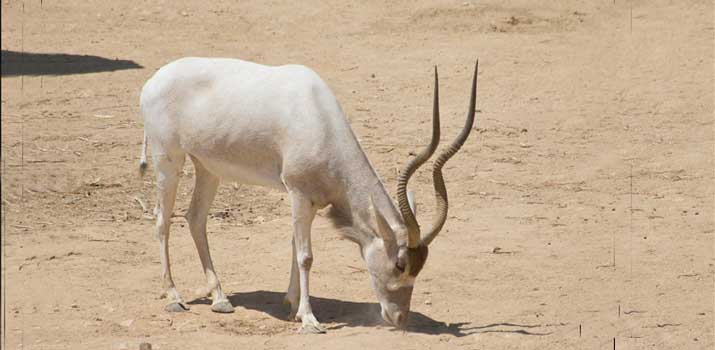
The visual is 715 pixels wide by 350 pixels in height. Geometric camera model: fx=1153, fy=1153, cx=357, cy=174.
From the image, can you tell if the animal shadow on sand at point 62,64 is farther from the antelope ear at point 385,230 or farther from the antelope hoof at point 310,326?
the antelope ear at point 385,230

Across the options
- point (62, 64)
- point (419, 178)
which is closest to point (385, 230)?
point (419, 178)

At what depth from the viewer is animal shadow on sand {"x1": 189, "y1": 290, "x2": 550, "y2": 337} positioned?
7.43 metres

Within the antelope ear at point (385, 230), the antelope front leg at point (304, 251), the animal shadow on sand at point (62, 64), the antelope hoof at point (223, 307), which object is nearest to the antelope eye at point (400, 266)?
the antelope ear at point (385, 230)

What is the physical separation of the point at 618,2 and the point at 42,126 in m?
10.1

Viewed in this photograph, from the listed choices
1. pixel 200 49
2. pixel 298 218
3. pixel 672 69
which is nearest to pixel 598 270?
pixel 298 218

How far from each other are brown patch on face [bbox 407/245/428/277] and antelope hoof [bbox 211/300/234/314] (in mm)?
1434

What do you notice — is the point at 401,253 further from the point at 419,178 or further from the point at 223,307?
the point at 419,178

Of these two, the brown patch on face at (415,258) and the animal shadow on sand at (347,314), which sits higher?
the brown patch on face at (415,258)

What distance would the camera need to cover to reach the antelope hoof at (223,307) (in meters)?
7.81

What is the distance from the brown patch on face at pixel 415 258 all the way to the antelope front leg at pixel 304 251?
27.2 inches

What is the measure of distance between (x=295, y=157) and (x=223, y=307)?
1307mm

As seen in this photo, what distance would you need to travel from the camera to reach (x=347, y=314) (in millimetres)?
7789

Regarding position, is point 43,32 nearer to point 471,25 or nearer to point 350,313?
point 471,25

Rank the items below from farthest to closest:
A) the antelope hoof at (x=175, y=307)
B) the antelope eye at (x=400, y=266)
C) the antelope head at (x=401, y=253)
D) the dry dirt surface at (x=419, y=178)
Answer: the antelope hoof at (x=175, y=307)
the dry dirt surface at (x=419, y=178)
the antelope eye at (x=400, y=266)
the antelope head at (x=401, y=253)
